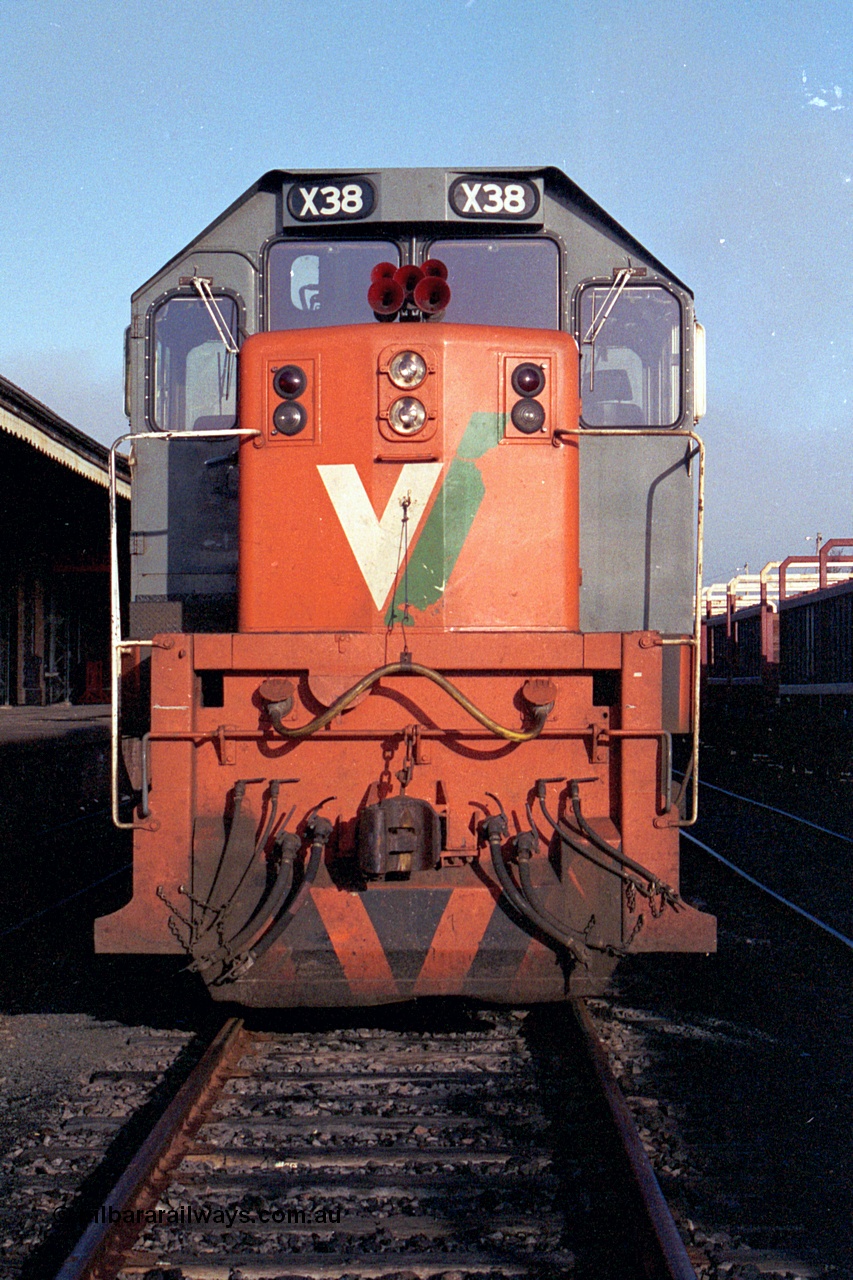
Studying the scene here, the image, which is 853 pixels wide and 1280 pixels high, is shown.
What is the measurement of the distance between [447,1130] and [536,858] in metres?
0.99

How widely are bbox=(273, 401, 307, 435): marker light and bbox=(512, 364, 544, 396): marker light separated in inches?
34.1

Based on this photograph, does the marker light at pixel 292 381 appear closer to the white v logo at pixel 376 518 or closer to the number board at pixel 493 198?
the white v logo at pixel 376 518

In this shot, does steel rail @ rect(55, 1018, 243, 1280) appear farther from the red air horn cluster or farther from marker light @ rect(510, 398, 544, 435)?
the red air horn cluster

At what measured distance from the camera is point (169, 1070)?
13.0 feet

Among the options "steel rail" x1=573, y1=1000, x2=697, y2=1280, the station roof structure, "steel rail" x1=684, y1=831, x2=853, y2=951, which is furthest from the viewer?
the station roof structure

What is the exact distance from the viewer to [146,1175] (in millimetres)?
2873

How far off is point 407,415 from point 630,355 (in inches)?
53.0

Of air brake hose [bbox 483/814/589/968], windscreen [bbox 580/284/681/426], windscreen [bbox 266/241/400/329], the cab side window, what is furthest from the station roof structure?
air brake hose [bbox 483/814/589/968]

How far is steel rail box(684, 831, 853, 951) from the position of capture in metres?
6.18

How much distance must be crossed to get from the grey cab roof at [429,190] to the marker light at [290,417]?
110 cm

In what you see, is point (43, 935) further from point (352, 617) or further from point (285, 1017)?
point (352, 617)

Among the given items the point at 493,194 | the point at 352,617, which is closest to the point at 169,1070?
the point at 352,617

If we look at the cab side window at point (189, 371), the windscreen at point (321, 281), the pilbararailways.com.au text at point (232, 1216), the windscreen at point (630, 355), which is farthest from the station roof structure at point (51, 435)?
the pilbararailways.com.au text at point (232, 1216)

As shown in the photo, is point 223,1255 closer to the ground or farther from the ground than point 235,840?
closer to the ground
